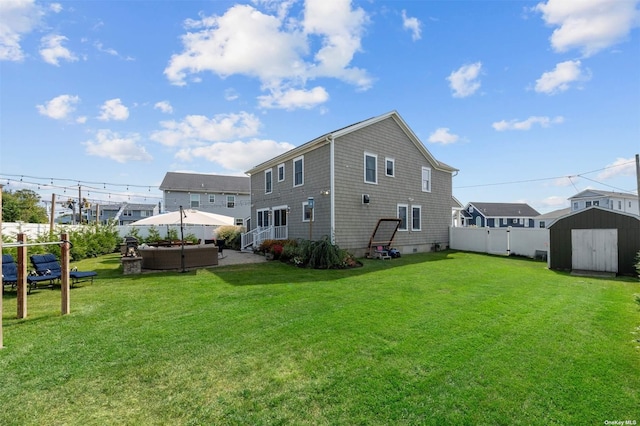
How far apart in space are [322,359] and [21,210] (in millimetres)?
49117

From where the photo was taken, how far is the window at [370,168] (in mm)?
15678

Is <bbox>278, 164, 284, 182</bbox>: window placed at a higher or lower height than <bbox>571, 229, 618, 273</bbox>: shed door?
higher

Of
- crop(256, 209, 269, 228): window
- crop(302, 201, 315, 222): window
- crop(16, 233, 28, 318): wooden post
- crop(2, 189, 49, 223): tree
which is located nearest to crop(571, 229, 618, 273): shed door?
crop(302, 201, 315, 222): window

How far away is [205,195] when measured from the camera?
3259 centimetres

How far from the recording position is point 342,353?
3.98m

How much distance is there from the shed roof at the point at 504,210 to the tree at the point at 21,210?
199ft

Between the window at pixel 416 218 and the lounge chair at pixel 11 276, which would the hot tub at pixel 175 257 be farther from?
the window at pixel 416 218

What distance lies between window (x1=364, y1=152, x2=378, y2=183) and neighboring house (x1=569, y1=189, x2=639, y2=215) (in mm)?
35537

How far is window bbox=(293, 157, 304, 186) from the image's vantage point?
16.6m

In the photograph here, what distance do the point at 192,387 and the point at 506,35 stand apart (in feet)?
47.9

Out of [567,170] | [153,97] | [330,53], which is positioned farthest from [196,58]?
[567,170]

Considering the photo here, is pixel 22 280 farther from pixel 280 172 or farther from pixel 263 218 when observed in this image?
pixel 263 218

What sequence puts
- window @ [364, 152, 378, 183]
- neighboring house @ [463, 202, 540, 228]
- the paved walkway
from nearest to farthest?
the paved walkway, window @ [364, 152, 378, 183], neighboring house @ [463, 202, 540, 228]

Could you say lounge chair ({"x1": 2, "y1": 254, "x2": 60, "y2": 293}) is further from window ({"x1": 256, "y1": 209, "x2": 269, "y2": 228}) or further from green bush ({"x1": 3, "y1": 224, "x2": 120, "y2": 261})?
window ({"x1": 256, "y1": 209, "x2": 269, "y2": 228})
